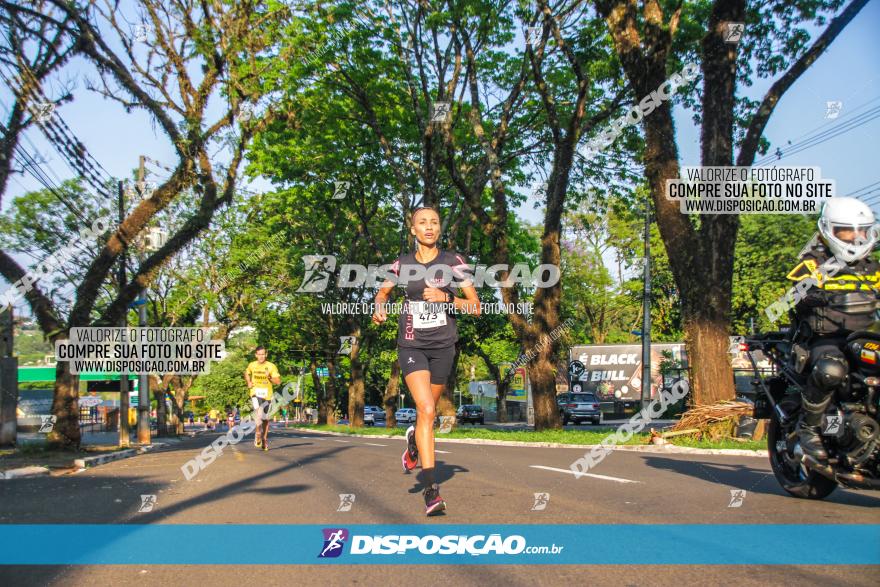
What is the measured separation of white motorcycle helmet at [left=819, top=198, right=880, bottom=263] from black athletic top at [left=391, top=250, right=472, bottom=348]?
2.54 metres

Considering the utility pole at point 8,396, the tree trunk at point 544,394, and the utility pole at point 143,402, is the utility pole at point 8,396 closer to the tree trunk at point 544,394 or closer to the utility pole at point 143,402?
the utility pole at point 143,402

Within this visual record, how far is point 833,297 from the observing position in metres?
5.12

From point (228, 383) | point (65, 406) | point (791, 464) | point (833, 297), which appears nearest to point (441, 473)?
point (791, 464)

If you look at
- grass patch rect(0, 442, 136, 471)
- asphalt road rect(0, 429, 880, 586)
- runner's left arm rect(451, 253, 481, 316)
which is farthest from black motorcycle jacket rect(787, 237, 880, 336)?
grass patch rect(0, 442, 136, 471)

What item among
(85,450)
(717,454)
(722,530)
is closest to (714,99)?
(717,454)

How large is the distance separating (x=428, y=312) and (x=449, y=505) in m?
1.46

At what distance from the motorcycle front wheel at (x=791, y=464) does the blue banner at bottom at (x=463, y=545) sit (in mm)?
1049

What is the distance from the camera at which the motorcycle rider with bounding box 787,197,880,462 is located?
5.05 m

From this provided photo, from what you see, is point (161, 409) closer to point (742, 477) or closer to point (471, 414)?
point (471, 414)

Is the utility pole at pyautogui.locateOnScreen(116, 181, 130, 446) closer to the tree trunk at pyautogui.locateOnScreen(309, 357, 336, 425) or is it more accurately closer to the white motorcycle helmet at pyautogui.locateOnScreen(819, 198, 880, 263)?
the tree trunk at pyautogui.locateOnScreen(309, 357, 336, 425)

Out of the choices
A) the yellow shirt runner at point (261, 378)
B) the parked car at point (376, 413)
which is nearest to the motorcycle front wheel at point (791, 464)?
the yellow shirt runner at point (261, 378)

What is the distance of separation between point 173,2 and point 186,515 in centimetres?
1500

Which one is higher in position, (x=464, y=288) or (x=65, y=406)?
(x=464, y=288)

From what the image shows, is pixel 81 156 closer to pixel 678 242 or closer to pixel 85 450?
pixel 85 450
